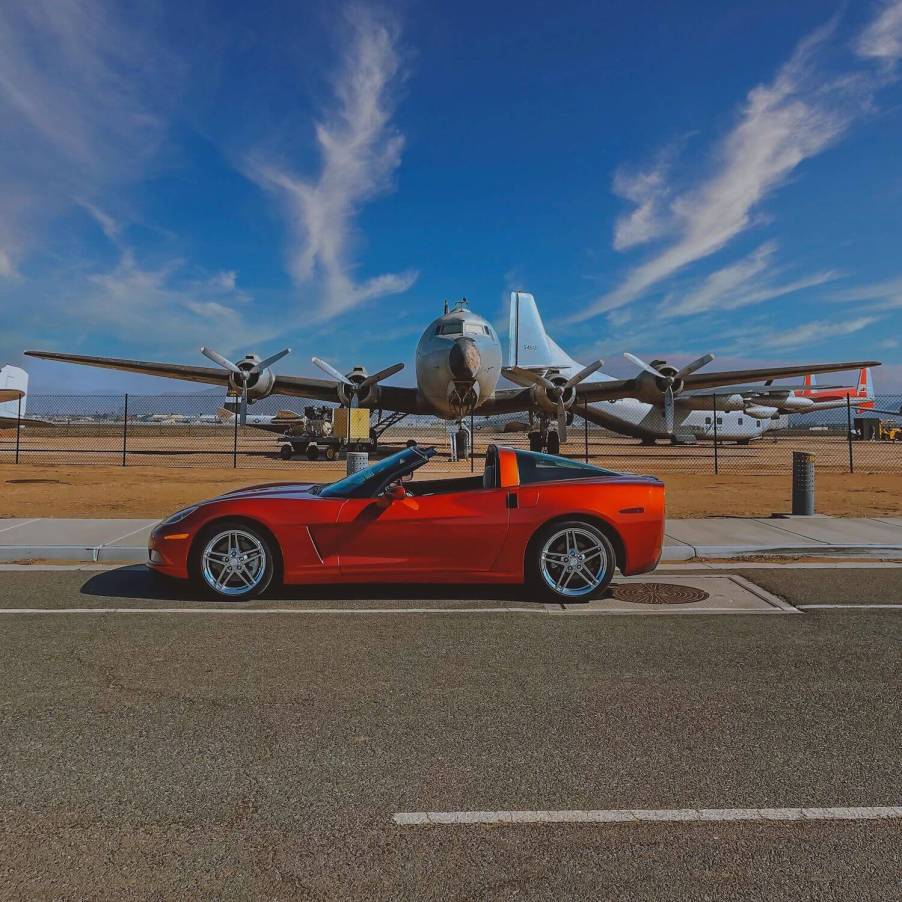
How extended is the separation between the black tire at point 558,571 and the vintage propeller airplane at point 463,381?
17854 mm

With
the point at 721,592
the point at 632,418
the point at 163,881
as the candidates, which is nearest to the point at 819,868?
the point at 163,881

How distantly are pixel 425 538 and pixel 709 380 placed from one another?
89.4 ft

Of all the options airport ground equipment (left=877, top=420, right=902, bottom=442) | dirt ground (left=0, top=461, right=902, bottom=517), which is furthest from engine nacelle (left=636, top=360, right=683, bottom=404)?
airport ground equipment (left=877, top=420, right=902, bottom=442)

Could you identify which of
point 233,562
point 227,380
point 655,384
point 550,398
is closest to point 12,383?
point 227,380

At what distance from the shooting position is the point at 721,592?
7.07m

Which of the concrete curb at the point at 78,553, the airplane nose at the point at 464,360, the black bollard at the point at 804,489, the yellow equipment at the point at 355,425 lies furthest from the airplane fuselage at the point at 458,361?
the concrete curb at the point at 78,553

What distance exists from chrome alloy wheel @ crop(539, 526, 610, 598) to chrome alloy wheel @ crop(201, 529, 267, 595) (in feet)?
8.28

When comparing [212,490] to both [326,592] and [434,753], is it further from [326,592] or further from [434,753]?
[434,753]

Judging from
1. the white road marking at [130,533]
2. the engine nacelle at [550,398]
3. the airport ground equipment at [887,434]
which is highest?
the airport ground equipment at [887,434]

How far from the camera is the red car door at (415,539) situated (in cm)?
643

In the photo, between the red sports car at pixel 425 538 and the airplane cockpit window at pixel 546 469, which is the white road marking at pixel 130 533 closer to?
the red sports car at pixel 425 538

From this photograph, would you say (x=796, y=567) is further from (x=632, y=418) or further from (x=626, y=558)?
(x=632, y=418)

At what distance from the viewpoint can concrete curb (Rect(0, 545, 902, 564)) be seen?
8.62 m

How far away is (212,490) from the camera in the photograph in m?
16.3
